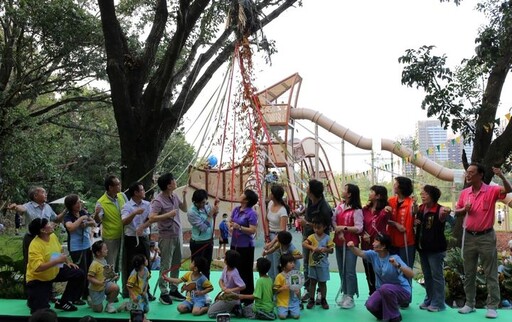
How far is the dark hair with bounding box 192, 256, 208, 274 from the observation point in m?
4.89

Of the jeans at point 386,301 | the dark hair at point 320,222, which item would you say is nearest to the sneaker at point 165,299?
the dark hair at point 320,222

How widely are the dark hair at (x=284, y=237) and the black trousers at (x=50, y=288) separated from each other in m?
1.94

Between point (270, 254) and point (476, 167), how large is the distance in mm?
2083

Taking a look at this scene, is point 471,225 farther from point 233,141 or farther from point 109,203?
point 109,203

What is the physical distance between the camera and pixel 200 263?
489 centimetres

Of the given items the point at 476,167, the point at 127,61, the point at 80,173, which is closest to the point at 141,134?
the point at 127,61

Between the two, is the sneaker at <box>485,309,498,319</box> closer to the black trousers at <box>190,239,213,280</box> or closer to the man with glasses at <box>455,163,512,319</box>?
the man with glasses at <box>455,163,512,319</box>

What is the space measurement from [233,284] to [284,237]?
63cm

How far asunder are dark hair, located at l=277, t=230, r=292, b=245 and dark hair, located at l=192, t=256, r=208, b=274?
2.41 feet

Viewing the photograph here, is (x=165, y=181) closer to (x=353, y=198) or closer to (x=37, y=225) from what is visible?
(x=37, y=225)

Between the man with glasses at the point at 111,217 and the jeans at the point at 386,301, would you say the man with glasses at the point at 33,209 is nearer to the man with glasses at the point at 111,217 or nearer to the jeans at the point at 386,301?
the man with glasses at the point at 111,217

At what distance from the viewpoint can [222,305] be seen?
473 cm

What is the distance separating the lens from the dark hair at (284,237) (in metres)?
4.82

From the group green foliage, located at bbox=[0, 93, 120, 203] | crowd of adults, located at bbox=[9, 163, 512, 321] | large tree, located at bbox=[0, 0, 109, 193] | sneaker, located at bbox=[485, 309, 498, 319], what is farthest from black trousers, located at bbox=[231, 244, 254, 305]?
green foliage, located at bbox=[0, 93, 120, 203]
